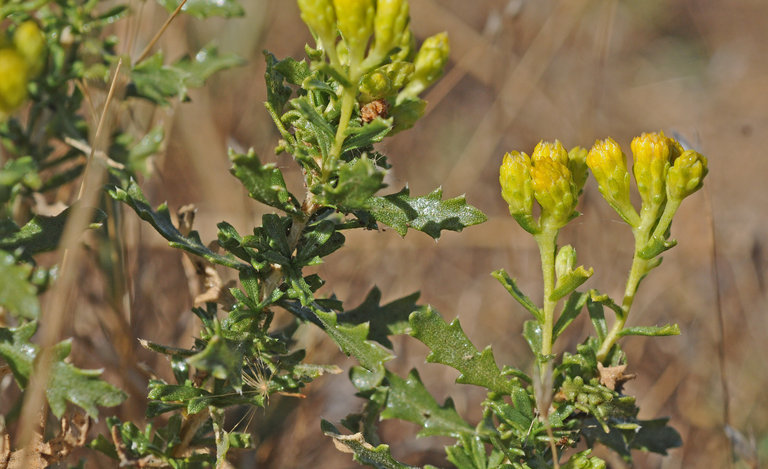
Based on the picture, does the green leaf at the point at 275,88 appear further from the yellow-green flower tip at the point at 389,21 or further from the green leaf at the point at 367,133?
the yellow-green flower tip at the point at 389,21

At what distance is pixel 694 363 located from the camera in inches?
135

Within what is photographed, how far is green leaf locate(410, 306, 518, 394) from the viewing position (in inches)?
62.8

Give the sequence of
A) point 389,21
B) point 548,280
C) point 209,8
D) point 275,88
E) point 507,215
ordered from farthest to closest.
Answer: point 507,215 < point 209,8 < point 548,280 < point 275,88 < point 389,21

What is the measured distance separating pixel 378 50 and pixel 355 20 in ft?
0.22

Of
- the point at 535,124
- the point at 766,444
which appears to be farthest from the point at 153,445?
the point at 535,124

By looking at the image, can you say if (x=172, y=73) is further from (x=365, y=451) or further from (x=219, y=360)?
(x=365, y=451)

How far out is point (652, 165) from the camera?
1574 mm

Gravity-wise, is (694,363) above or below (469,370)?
below

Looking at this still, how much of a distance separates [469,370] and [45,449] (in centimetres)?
101

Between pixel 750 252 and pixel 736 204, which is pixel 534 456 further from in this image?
pixel 736 204

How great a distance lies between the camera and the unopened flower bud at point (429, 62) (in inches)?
57.7

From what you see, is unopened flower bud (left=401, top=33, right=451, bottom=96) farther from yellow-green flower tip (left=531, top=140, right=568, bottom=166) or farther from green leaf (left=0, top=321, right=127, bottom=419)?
green leaf (left=0, top=321, right=127, bottom=419)

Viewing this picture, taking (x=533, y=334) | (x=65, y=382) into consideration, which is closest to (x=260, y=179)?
(x=65, y=382)

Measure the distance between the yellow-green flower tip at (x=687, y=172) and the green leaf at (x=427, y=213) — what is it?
1.42 feet
